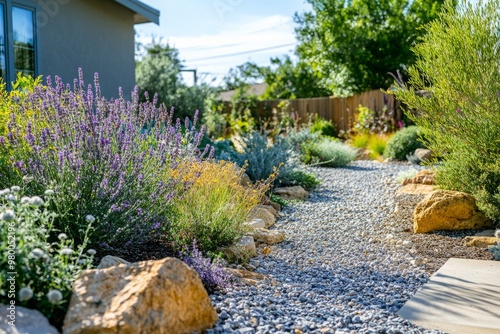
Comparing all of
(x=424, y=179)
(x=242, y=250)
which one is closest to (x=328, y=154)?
(x=424, y=179)

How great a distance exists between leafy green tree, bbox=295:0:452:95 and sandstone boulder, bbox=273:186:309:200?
Answer: 42.9ft

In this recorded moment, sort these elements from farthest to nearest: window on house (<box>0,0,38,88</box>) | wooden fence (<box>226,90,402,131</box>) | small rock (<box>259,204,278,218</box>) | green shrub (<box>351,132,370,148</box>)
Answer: wooden fence (<box>226,90,402,131</box>) → green shrub (<box>351,132,370,148</box>) → window on house (<box>0,0,38,88</box>) → small rock (<box>259,204,278,218</box>)

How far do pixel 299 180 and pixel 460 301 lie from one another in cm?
522

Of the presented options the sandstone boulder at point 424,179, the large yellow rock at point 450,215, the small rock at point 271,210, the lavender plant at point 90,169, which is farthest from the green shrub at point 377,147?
the lavender plant at point 90,169

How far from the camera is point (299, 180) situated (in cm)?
896

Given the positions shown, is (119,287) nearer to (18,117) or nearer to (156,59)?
(18,117)

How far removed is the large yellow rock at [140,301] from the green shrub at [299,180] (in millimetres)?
5826

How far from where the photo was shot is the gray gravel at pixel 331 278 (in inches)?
130

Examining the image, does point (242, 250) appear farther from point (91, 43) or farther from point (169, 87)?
point (169, 87)

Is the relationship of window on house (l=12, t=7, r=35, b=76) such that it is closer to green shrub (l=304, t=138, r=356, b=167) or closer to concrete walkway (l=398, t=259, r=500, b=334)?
green shrub (l=304, t=138, r=356, b=167)

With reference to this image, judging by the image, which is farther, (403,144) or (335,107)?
(335,107)

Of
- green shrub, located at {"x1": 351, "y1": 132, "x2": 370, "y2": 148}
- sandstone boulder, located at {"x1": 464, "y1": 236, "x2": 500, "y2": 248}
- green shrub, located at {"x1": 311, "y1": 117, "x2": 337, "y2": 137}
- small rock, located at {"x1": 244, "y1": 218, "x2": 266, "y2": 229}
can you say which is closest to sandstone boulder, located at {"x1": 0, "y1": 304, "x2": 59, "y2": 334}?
small rock, located at {"x1": 244, "y1": 218, "x2": 266, "y2": 229}

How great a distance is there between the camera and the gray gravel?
10.8 feet

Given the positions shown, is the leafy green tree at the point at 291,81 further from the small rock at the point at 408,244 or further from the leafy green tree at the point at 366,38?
the small rock at the point at 408,244
